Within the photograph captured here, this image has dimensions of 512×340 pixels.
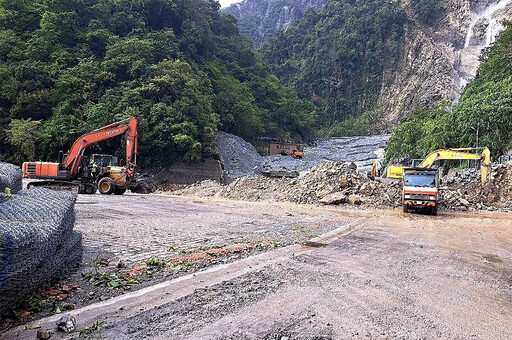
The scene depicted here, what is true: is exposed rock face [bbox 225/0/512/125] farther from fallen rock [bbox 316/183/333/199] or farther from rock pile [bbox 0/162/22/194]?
rock pile [bbox 0/162/22/194]

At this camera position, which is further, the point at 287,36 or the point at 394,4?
the point at 287,36

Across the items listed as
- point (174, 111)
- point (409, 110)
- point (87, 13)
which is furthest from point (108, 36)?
point (409, 110)

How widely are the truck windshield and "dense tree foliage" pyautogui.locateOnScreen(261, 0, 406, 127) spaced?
87.0 meters

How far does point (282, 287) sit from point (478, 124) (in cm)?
3064

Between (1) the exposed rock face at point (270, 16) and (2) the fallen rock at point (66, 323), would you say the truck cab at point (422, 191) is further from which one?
(1) the exposed rock face at point (270, 16)

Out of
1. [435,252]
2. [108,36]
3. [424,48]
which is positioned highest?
[424,48]

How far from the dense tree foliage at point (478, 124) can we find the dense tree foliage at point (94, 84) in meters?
21.9

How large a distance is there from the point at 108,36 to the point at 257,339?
4409cm

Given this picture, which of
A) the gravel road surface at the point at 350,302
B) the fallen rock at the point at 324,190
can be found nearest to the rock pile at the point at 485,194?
the fallen rock at the point at 324,190

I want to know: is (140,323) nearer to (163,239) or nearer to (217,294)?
(217,294)

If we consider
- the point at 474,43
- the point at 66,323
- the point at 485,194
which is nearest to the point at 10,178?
the point at 66,323

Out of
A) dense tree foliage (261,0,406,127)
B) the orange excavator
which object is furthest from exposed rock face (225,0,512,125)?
the orange excavator

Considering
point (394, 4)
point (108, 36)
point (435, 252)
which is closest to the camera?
point (435, 252)

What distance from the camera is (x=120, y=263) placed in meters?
5.21
